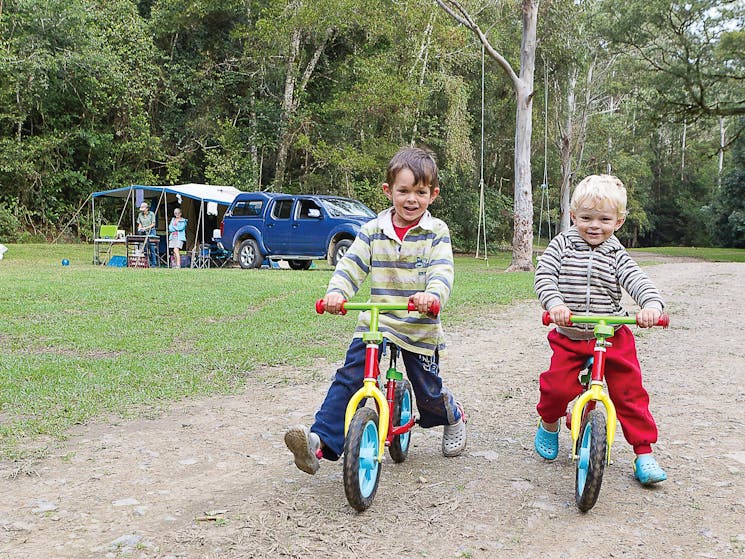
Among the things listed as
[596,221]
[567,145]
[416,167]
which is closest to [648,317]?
[596,221]

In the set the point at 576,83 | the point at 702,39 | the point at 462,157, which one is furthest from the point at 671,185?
the point at 462,157

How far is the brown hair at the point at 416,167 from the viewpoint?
3592 millimetres

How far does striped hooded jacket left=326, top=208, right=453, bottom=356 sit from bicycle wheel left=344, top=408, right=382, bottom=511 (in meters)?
0.50

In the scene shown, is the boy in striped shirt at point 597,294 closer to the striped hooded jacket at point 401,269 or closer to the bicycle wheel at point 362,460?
the striped hooded jacket at point 401,269

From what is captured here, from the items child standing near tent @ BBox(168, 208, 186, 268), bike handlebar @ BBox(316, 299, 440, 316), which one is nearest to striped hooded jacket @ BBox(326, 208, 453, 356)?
bike handlebar @ BBox(316, 299, 440, 316)

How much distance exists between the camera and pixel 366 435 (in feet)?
10.8

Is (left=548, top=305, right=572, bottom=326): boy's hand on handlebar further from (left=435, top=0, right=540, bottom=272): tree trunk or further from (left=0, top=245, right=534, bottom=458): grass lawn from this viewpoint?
(left=435, top=0, right=540, bottom=272): tree trunk

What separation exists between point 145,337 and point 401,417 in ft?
16.7

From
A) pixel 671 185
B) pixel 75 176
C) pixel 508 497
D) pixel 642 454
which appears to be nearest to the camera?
pixel 508 497

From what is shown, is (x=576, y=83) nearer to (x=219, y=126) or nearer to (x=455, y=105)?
(x=455, y=105)

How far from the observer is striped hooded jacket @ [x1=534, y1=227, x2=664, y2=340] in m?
3.73

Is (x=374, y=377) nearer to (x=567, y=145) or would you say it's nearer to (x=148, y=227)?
(x=148, y=227)

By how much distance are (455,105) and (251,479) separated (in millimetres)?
25186

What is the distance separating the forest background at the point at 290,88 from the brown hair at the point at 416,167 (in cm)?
2143
